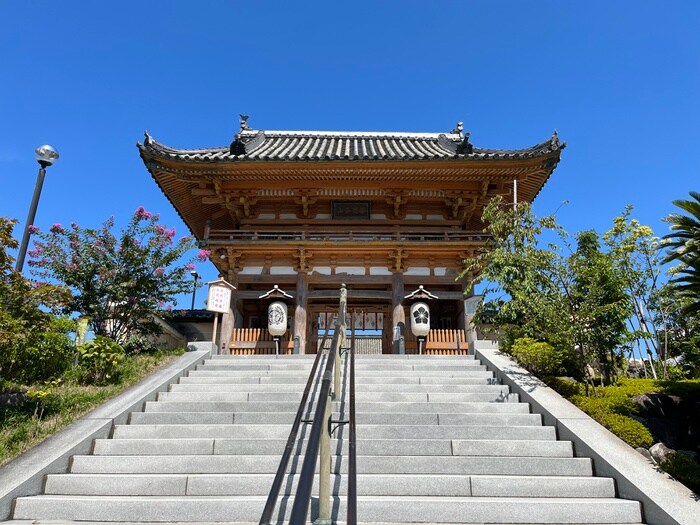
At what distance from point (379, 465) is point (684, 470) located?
3171 millimetres

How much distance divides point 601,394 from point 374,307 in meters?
8.68

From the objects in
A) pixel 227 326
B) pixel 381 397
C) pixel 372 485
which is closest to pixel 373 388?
pixel 381 397

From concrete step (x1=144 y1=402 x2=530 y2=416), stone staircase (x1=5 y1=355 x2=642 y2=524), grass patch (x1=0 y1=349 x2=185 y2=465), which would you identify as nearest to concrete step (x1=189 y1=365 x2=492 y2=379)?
stone staircase (x1=5 y1=355 x2=642 y2=524)

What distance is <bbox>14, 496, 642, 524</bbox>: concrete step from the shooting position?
4164 mm

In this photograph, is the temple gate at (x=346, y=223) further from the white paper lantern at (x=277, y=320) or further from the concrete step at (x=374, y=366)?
the concrete step at (x=374, y=366)

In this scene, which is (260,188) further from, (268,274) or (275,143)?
(275,143)

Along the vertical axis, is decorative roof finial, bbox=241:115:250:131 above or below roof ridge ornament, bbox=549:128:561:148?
above

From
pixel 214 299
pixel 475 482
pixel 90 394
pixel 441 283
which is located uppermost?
pixel 441 283

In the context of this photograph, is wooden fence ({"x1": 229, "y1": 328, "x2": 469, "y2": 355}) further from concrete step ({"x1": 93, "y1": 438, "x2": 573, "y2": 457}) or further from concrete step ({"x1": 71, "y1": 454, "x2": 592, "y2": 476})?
concrete step ({"x1": 71, "y1": 454, "x2": 592, "y2": 476})

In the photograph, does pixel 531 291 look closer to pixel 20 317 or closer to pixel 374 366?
pixel 374 366

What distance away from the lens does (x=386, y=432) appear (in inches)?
224

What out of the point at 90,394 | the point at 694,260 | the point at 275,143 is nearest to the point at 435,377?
the point at 694,260

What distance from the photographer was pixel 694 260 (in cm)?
684

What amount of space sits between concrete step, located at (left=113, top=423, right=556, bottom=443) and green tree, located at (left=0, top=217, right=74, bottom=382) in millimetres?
1879
